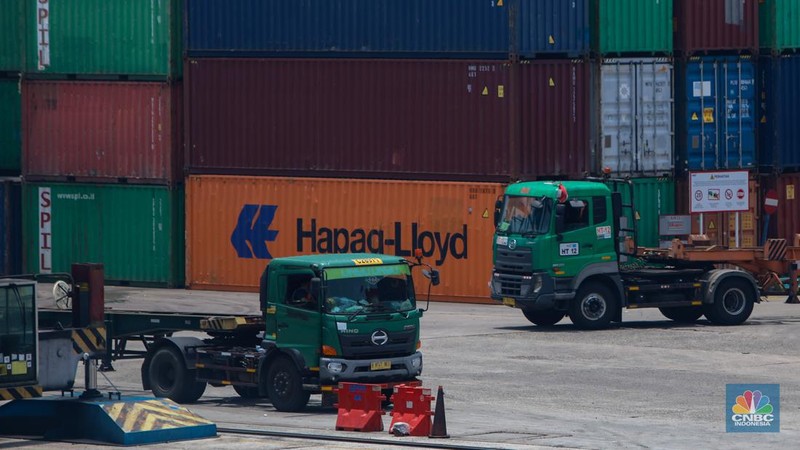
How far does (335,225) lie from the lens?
38.7 metres

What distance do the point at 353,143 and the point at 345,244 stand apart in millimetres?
2618

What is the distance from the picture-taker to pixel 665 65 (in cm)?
3675

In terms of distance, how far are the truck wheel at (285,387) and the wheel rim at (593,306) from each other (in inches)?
389

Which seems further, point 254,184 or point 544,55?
point 254,184

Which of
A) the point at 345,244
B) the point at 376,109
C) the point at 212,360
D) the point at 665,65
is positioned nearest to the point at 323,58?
the point at 376,109

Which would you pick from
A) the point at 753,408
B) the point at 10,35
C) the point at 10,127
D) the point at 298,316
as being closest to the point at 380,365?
the point at 298,316

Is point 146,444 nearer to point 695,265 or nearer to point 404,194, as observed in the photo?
point 695,265

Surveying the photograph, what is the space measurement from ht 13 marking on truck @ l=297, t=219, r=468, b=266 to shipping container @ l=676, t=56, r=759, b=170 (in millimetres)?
6092

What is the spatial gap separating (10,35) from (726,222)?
68.6 feet

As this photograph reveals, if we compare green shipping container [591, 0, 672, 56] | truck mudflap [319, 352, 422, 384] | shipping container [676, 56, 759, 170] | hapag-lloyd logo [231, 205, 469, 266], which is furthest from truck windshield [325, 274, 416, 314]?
shipping container [676, 56, 759, 170]

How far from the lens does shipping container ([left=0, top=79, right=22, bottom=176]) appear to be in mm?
43344

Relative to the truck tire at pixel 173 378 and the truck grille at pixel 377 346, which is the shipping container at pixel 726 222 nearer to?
the truck grille at pixel 377 346

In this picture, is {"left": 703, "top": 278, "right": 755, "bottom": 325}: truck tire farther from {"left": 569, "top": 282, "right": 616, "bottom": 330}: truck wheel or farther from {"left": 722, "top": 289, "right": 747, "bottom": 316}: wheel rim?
{"left": 569, "top": 282, "right": 616, "bottom": 330}: truck wheel

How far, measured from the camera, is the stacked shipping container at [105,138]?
4084 centimetres
